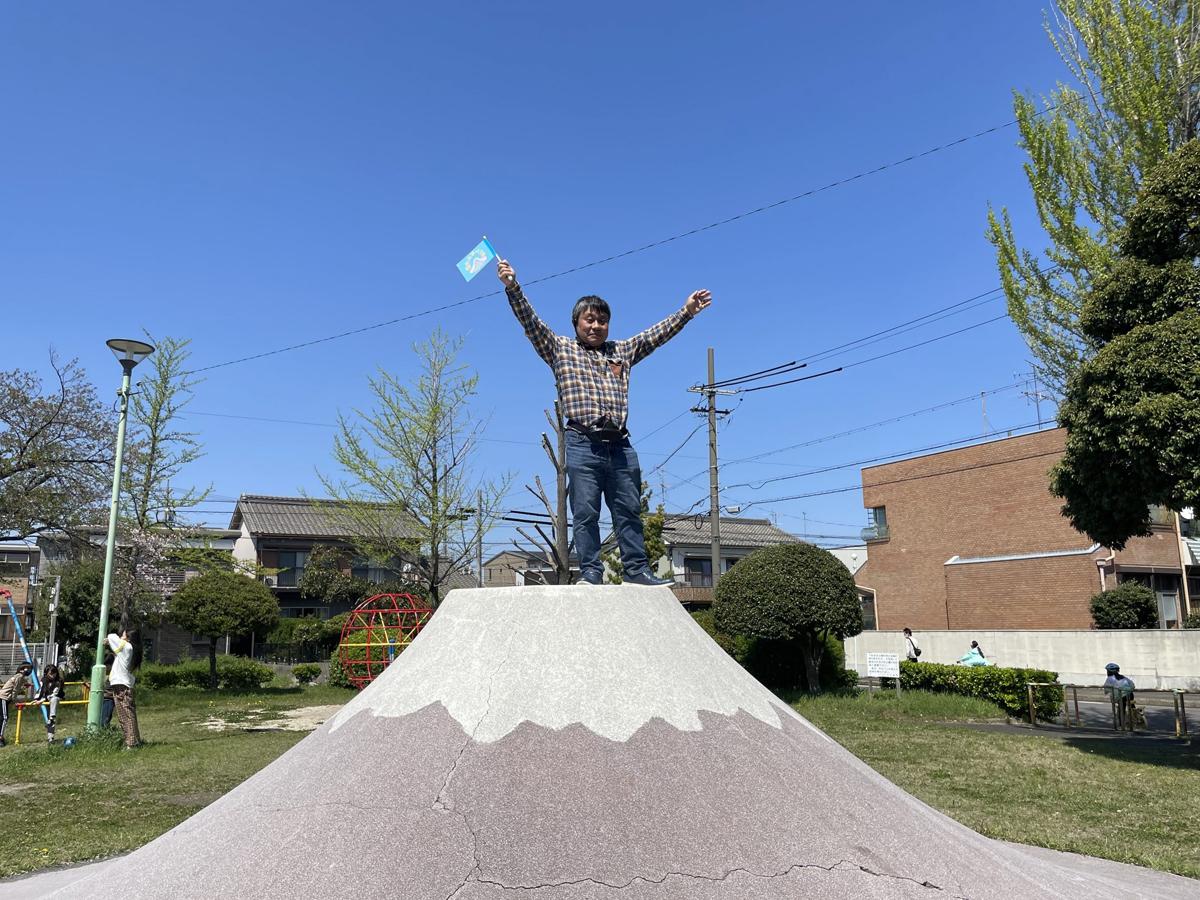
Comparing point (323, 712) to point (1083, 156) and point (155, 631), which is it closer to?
point (1083, 156)

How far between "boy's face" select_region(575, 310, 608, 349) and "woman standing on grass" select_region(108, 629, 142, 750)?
10.0m

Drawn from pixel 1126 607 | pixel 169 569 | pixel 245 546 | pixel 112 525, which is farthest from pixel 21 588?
pixel 1126 607

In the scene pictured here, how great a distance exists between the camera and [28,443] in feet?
60.8

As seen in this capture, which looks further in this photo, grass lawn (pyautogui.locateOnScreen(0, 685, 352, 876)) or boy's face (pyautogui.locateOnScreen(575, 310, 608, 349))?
grass lawn (pyautogui.locateOnScreen(0, 685, 352, 876))

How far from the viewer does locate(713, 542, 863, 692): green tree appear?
59.4ft

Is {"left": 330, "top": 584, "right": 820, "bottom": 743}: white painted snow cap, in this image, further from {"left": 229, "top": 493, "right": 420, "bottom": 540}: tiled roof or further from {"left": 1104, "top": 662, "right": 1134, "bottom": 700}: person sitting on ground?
{"left": 229, "top": 493, "right": 420, "bottom": 540}: tiled roof

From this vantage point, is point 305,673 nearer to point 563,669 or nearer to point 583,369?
point 583,369

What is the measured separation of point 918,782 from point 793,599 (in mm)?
8369

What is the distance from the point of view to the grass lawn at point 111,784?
6992mm

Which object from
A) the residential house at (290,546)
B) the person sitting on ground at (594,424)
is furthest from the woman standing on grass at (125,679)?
the residential house at (290,546)

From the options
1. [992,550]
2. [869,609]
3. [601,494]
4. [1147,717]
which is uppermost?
[992,550]

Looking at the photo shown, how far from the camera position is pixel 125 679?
40.3 feet

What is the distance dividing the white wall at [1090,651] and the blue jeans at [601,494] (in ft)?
77.7

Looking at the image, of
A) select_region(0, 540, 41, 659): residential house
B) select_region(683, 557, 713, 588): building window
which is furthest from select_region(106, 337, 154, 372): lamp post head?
select_region(683, 557, 713, 588): building window
